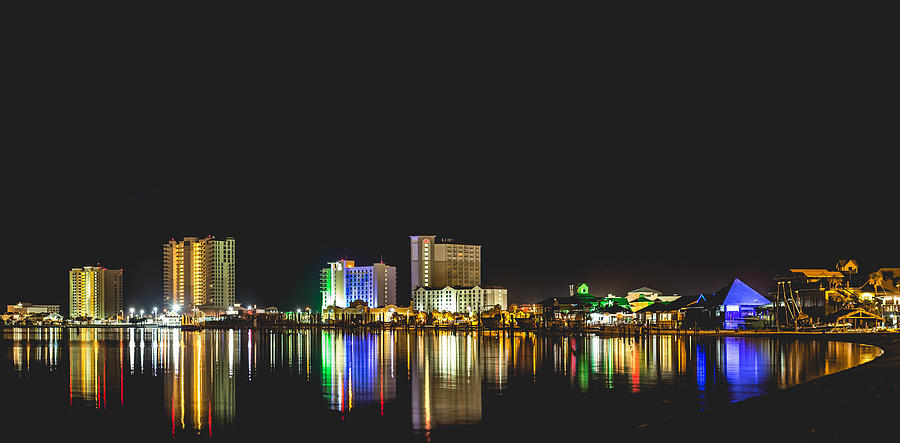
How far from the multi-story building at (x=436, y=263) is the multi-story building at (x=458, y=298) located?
336 centimetres

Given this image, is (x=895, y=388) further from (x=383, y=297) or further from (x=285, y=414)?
(x=383, y=297)

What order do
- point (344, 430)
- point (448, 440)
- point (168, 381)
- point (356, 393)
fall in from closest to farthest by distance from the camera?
point (448, 440) → point (344, 430) → point (356, 393) → point (168, 381)

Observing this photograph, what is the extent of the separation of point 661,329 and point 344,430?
6075 centimetres

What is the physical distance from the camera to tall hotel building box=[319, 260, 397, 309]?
6639 inches

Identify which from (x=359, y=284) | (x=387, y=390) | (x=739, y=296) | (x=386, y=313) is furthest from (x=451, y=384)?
(x=359, y=284)

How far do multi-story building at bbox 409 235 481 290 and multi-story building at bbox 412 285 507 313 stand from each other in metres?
3.36

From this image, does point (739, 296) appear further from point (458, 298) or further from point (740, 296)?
point (458, 298)

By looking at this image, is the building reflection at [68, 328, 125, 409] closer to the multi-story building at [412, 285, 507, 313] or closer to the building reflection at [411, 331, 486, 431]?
the building reflection at [411, 331, 486, 431]

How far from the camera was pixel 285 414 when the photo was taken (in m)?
21.4

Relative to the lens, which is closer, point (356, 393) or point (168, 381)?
point (356, 393)

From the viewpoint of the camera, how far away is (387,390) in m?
26.7

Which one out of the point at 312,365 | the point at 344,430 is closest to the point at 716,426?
the point at 344,430

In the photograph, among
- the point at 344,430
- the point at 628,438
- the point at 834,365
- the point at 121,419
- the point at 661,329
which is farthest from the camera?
the point at 661,329

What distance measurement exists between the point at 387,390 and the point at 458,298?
13478 centimetres
